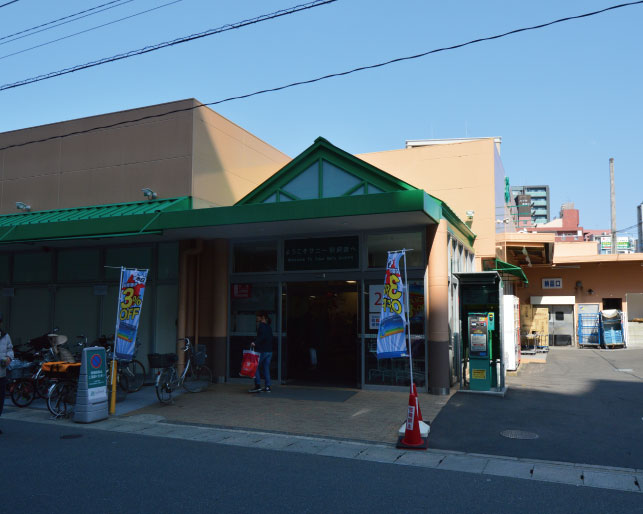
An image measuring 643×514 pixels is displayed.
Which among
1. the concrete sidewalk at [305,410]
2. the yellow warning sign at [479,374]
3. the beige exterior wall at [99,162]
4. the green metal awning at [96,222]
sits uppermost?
the beige exterior wall at [99,162]

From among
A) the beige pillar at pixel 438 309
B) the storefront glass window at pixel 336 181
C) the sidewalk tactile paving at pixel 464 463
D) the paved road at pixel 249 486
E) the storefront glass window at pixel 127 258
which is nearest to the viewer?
the paved road at pixel 249 486

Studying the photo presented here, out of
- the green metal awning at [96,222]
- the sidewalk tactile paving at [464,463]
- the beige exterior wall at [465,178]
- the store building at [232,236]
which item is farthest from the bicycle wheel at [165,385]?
the beige exterior wall at [465,178]

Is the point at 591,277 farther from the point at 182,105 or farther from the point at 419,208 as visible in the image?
the point at 182,105

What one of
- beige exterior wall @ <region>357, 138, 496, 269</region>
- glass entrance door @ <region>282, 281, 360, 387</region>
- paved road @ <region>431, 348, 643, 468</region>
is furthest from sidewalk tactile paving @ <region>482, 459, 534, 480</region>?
beige exterior wall @ <region>357, 138, 496, 269</region>

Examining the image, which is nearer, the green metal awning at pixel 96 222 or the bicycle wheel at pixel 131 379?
the bicycle wheel at pixel 131 379

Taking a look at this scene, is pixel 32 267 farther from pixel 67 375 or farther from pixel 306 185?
pixel 306 185

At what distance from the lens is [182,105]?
1399 centimetres

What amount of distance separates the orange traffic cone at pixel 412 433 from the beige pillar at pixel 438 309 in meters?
3.78

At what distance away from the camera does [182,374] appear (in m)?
12.4

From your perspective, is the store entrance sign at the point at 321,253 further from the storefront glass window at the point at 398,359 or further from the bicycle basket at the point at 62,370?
the bicycle basket at the point at 62,370

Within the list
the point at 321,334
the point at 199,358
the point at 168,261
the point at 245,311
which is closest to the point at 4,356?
the point at 199,358

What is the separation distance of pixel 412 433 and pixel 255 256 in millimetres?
7124

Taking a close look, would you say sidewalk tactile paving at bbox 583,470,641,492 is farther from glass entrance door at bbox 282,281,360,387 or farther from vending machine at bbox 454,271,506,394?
glass entrance door at bbox 282,281,360,387

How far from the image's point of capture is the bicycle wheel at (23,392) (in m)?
11.0
